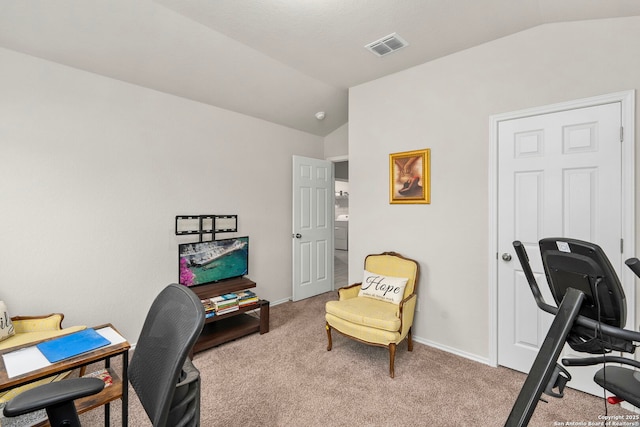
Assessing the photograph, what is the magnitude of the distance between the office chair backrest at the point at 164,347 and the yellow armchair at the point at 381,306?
1709mm

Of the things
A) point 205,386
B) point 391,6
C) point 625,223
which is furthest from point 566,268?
point 205,386

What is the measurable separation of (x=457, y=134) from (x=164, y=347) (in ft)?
8.93

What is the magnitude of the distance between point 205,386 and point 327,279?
2.66 metres

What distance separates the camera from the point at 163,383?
3.02 ft

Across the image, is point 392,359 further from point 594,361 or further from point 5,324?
point 5,324

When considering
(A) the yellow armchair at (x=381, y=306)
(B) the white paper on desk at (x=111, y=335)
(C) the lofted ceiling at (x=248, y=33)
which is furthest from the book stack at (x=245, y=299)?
(C) the lofted ceiling at (x=248, y=33)

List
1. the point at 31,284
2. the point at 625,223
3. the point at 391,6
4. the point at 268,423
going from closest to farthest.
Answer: the point at 268,423 < the point at 625,223 < the point at 391,6 < the point at 31,284

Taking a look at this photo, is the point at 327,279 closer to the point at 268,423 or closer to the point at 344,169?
the point at 268,423

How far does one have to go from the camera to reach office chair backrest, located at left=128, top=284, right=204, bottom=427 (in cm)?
88

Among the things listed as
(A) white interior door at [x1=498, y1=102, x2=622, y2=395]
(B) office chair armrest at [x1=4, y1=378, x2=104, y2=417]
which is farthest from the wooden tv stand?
(A) white interior door at [x1=498, y1=102, x2=622, y2=395]

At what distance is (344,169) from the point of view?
8273mm

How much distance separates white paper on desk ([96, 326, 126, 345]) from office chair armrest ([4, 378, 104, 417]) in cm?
51

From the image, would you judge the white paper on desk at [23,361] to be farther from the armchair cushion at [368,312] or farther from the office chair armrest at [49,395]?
the armchair cushion at [368,312]

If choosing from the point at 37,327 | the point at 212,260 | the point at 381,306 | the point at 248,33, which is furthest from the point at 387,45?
the point at 37,327
